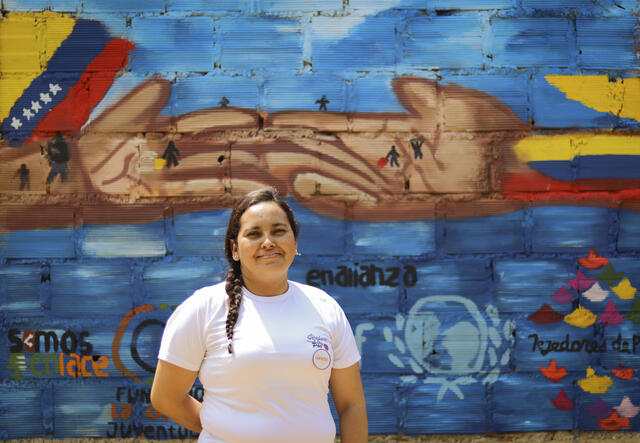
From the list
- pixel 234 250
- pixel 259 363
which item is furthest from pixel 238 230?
pixel 259 363

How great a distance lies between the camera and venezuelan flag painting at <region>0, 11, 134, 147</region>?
2.92 metres

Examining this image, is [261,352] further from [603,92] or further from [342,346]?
[603,92]

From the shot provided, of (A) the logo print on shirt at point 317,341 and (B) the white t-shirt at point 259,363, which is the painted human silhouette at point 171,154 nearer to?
(B) the white t-shirt at point 259,363

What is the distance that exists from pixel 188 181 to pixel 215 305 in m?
1.36

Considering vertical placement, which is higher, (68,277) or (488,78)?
(488,78)

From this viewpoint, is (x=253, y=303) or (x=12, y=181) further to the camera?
(x=12, y=181)

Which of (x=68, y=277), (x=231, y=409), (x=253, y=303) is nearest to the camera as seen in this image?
(x=231, y=409)

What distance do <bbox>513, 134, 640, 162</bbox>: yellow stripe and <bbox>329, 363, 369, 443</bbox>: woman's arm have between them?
1.74m

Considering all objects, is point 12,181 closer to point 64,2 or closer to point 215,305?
point 64,2

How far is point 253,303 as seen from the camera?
172 centimetres


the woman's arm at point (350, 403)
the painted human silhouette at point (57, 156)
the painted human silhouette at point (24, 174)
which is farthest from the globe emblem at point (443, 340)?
the painted human silhouette at point (24, 174)

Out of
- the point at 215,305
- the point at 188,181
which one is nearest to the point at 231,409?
the point at 215,305

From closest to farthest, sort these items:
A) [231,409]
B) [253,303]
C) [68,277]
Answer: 1. [231,409]
2. [253,303]
3. [68,277]

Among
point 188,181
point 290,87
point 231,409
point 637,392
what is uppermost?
point 290,87
